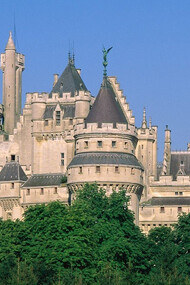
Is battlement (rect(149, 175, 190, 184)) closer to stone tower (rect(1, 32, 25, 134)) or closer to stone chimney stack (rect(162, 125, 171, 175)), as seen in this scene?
stone chimney stack (rect(162, 125, 171, 175))

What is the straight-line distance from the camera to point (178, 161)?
15262cm

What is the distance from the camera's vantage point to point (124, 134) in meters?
140

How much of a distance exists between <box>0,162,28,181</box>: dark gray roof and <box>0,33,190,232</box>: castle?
0.30 feet

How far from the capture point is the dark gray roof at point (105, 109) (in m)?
142

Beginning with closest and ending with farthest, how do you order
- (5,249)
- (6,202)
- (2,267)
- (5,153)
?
(2,267) < (5,249) < (6,202) < (5,153)

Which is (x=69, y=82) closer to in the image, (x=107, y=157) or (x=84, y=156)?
(x=84, y=156)

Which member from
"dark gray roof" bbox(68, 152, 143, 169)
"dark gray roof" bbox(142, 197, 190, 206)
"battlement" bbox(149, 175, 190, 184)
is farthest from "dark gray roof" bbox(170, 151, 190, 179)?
"dark gray roof" bbox(68, 152, 143, 169)

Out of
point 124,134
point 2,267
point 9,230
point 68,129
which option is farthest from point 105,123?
point 2,267

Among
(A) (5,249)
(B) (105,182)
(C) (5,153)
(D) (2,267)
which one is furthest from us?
(C) (5,153)

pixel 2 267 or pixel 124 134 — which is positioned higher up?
pixel 124 134

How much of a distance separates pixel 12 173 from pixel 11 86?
923 inches

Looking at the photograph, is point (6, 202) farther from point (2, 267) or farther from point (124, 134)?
point (2, 267)

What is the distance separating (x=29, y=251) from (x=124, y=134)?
25.1 metres

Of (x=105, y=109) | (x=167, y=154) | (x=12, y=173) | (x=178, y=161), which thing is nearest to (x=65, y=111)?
(x=12, y=173)
